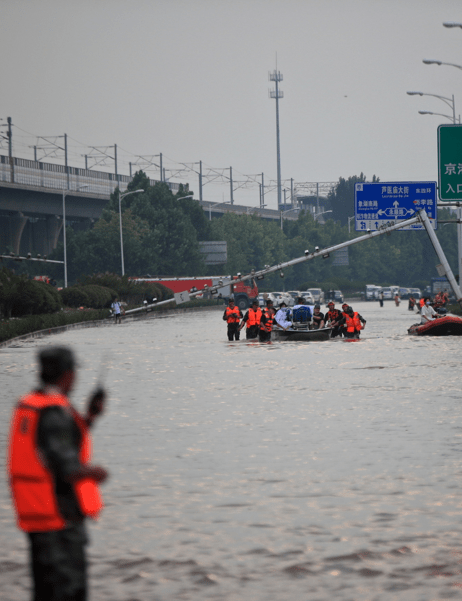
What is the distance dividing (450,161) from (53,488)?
35.3m

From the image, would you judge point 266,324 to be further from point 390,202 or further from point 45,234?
point 45,234

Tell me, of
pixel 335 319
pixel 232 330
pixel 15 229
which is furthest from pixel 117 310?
pixel 15 229

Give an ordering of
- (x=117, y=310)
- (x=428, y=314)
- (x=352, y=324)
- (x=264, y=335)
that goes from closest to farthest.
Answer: (x=264, y=335)
(x=352, y=324)
(x=428, y=314)
(x=117, y=310)

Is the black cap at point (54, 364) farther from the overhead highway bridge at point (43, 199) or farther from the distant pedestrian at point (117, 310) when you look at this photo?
the overhead highway bridge at point (43, 199)

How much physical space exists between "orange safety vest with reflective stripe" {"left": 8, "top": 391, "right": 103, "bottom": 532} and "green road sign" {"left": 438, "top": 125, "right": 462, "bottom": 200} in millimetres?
34845

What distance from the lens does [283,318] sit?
3734 cm

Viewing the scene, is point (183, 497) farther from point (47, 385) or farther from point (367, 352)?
point (367, 352)

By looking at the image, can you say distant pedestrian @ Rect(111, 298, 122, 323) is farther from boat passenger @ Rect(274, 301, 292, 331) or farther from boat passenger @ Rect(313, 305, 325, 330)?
boat passenger @ Rect(313, 305, 325, 330)

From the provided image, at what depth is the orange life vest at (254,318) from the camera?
36434 millimetres

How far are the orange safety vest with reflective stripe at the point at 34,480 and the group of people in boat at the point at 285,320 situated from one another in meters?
30.3

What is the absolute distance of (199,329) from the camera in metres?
47.8

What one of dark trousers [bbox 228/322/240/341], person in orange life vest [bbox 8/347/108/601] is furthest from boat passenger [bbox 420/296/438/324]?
person in orange life vest [bbox 8/347/108/601]

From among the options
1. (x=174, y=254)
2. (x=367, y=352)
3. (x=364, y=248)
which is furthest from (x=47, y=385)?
(x=364, y=248)

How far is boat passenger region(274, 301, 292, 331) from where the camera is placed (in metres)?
36.9
